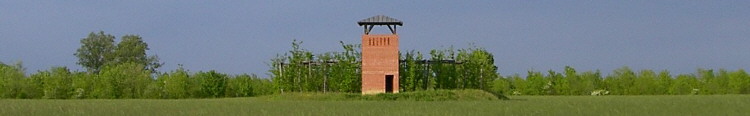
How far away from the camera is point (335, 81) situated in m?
34.9

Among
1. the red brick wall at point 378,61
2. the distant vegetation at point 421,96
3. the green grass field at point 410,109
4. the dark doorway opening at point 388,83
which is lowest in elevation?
the green grass field at point 410,109

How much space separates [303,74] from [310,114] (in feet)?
65.6

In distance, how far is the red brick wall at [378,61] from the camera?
3131cm

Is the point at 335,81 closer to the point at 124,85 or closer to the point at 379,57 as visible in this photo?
the point at 379,57

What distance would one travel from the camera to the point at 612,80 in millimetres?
51219

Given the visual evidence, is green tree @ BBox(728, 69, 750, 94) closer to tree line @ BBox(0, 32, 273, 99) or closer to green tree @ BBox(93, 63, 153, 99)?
tree line @ BBox(0, 32, 273, 99)

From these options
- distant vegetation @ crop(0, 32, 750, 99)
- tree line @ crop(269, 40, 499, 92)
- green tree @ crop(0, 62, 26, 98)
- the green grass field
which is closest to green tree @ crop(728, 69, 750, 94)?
distant vegetation @ crop(0, 32, 750, 99)

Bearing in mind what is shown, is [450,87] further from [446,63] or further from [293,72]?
[293,72]

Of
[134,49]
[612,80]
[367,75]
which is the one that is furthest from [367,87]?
[134,49]

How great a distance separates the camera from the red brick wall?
31.3 metres

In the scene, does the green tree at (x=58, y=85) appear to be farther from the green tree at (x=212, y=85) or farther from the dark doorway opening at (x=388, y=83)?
the dark doorway opening at (x=388, y=83)

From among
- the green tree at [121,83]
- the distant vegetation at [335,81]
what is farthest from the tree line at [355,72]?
the green tree at [121,83]

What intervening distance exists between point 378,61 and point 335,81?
3669mm

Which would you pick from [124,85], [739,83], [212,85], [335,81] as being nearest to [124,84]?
[124,85]
